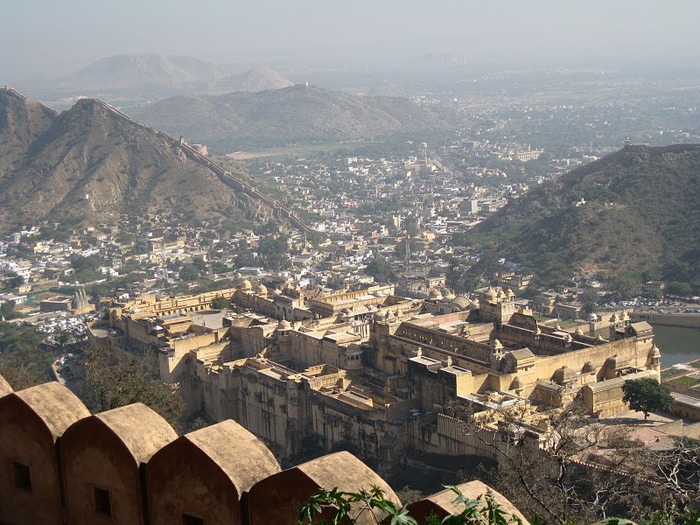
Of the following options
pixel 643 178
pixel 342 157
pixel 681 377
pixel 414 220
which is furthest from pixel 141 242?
pixel 342 157

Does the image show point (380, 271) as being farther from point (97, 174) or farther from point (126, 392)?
point (97, 174)

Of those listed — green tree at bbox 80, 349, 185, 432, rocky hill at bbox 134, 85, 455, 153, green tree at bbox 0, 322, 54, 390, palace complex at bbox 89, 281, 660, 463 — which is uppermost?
green tree at bbox 80, 349, 185, 432

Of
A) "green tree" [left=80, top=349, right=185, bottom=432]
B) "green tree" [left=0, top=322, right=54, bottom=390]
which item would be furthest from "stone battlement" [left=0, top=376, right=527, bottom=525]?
"green tree" [left=0, top=322, right=54, bottom=390]

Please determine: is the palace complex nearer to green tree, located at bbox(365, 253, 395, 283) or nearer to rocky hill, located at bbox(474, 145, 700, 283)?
green tree, located at bbox(365, 253, 395, 283)

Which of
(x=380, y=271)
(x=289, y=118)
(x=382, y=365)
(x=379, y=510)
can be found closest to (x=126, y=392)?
(x=382, y=365)

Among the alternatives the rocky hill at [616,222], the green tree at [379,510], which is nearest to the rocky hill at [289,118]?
the rocky hill at [616,222]

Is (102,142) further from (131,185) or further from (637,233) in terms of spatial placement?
(637,233)

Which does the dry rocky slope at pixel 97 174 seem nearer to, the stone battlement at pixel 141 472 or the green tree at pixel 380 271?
the green tree at pixel 380 271
